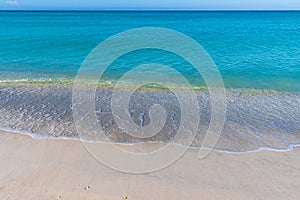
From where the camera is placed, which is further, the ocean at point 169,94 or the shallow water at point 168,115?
the ocean at point 169,94

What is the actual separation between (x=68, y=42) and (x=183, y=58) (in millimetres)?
12678

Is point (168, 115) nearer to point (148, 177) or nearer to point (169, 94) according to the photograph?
point (169, 94)

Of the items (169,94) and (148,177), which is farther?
(169,94)

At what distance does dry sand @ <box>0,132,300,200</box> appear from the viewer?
4750 mm

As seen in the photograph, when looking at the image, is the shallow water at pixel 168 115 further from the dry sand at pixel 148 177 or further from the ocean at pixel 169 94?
the dry sand at pixel 148 177

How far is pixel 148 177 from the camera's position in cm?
522

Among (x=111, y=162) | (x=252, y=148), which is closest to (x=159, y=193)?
(x=111, y=162)

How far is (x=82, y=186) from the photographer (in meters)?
4.91

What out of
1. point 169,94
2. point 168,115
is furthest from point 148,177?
point 169,94

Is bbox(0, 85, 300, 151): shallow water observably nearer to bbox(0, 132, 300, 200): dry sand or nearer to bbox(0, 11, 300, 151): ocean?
bbox(0, 11, 300, 151): ocean

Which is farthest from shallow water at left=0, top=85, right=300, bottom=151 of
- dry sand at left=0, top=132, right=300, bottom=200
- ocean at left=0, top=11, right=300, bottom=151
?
dry sand at left=0, top=132, right=300, bottom=200

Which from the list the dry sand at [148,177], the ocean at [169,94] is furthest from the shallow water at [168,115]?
the dry sand at [148,177]

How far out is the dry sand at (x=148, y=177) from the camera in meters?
4.75

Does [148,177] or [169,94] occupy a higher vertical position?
[148,177]
